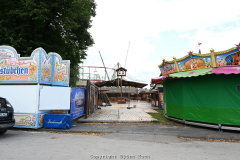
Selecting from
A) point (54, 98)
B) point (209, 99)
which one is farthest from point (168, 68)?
point (54, 98)

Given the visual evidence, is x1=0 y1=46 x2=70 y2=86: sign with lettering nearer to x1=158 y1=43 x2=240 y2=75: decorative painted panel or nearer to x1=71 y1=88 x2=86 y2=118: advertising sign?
x1=71 y1=88 x2=86 y2=118: advertising sign

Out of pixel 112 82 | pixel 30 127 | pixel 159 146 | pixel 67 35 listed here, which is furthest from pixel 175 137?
pixel 112 82

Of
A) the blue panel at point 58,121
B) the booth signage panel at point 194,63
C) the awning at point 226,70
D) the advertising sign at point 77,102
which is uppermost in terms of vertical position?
the booth signage panel at point 194,63

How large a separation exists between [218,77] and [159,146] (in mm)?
5319

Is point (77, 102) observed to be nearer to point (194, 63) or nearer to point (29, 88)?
point (29, 88)

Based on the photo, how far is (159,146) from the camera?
222 inches

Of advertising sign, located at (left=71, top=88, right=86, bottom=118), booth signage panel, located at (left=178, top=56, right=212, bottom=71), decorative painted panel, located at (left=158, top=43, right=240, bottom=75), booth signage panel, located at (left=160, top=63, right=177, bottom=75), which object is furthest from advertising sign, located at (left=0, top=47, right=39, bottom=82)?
booth signage panel, located at (left=178, top=56, right=212, bottom=71)

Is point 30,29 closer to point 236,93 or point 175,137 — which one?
point 175,137

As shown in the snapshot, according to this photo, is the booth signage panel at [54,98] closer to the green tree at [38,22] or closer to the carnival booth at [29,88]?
the carnival booth at [29,88]

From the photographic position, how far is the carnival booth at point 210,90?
A: 804 centimetres

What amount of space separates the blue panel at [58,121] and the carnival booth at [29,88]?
0.16 meters

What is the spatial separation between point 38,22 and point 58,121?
355 inches

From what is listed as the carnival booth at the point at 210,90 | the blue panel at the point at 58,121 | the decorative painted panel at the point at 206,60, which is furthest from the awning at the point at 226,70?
the blue panel at the point at 58,121

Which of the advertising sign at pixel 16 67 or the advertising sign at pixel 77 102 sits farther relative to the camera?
the advertising sign at pixel 77 102
